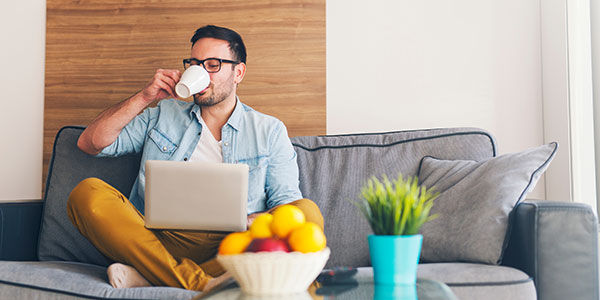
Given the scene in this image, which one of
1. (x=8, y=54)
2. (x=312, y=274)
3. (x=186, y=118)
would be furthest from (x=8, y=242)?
(x=312, y=274)

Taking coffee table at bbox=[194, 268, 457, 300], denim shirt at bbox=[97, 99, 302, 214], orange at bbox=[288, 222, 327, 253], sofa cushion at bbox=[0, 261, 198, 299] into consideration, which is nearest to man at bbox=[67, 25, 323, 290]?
denim shirt at bbox=[97, 99, 302, 214]

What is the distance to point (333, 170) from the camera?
2.12 metres

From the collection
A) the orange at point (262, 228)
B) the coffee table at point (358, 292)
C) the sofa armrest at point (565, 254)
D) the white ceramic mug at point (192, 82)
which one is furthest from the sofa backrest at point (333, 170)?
the orange at point (262, 228)

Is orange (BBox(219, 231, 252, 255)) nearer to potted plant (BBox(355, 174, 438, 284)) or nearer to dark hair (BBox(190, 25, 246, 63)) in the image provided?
potted plant (BBox(355, 174, 438, 284))

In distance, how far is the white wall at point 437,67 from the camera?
8.13 feet

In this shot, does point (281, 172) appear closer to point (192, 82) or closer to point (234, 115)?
point (234, 115)

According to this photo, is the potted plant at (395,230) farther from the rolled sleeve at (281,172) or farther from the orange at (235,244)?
the rolled sleeve at (281,172)

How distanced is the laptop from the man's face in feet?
2.26

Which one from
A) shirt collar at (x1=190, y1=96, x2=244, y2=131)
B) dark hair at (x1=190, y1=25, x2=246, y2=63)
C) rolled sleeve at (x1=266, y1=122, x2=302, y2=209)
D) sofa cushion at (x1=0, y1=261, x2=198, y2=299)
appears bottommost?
sofa cushion at (x1=0, y1=261, x2=198, y2=299)

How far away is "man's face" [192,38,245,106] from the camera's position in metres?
2.09

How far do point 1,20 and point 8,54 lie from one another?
0.59ft

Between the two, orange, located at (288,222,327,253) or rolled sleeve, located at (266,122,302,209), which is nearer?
orange, located at (288,222,327,253)

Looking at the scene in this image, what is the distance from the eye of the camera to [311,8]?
2553mm

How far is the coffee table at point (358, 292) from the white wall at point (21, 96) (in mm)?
1958
